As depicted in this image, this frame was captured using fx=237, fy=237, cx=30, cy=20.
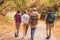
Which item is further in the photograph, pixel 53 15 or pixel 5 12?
pixel 5 12

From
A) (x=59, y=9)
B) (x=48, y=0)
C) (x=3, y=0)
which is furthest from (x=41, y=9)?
(x=3, y=0)

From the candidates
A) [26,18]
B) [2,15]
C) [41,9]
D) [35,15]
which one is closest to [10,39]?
[26,18]

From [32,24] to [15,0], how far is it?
501cm

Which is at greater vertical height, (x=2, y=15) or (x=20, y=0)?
(x=20, y=0)

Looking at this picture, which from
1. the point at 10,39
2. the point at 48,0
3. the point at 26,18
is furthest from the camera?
the point at 48,0

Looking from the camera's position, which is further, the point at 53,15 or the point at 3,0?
the point at 3,0

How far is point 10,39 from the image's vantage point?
50.5 ft

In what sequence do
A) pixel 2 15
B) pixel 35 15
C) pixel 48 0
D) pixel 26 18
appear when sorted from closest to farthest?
pixel 35 15
pixel 26 18
pixel 48 0
pixel 2 15

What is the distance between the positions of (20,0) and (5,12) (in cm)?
1481

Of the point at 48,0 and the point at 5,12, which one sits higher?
the point at 48,0

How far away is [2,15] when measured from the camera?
31.0m

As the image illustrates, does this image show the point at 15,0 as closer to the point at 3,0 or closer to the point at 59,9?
the point at 3,0

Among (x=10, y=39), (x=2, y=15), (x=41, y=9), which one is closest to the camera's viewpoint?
(x=10, y=39)

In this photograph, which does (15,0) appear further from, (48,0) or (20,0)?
(48,0)
